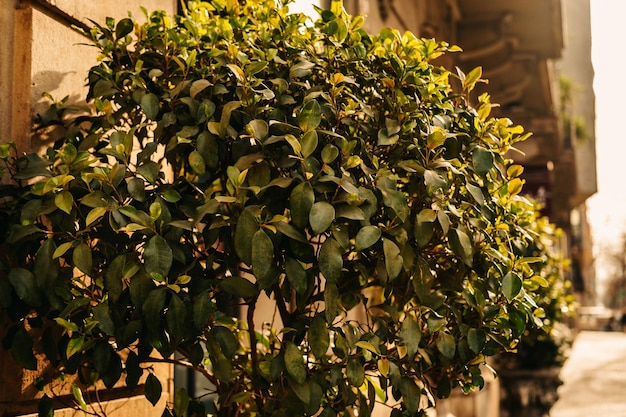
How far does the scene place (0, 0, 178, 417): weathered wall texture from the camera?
325 cm

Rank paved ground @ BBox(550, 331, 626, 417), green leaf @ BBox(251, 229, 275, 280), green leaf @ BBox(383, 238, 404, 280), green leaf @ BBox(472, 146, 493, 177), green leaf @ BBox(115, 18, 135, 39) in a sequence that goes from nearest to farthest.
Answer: green leaf @ BBox(251, 229, 275, 280) < green leaf @ BBox(383, 238, 404, 280) < green leaf @ BBox(472, 146, 493, 177) < green leaf @ BBox(115, 18, 135, 39) < paved ground @ BBox(550, 331, 626, 417)

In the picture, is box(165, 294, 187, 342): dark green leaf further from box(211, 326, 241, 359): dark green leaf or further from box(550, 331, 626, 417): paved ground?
box(550, 331, 626, 417): paved ground

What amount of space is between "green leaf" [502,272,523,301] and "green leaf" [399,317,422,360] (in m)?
0.31

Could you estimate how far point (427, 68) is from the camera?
127 inches

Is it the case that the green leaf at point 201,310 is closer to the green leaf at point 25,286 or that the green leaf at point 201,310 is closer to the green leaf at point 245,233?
the green leaf at point 245,233

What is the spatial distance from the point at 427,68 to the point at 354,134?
A: 382mm

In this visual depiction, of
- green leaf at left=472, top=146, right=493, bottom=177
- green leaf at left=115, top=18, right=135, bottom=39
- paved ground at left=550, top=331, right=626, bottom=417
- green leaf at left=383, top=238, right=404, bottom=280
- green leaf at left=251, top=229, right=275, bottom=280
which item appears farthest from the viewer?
paved ground at left=550, top=331, right=626, bottom=417

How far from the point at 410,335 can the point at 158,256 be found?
0.87 m

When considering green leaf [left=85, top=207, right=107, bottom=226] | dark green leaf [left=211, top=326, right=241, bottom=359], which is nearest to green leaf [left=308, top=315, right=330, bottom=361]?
dark green leaf [left=211, top=326, right=241, bottom=359]

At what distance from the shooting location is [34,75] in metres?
3.45

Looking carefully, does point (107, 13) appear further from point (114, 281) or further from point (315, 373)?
point (315, 373)

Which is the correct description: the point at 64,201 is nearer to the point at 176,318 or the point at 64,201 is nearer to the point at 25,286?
the point at 25,286

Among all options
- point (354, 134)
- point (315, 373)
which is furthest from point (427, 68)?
point (315, 373)

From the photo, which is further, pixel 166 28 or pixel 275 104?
pixel 166 28
